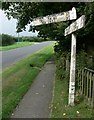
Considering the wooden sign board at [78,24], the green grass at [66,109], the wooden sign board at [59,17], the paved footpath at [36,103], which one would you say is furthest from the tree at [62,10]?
the green grass at [66,109]

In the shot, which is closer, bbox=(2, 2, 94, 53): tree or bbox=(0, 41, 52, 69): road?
bbox=(2, 2, 94, 53): tree

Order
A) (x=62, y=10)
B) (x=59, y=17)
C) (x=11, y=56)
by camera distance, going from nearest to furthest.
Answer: (x=59, y=17), (x=62, y=10), (x=11, y=56)

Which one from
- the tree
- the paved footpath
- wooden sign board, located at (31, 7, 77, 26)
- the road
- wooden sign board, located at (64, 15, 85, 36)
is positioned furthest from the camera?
the road

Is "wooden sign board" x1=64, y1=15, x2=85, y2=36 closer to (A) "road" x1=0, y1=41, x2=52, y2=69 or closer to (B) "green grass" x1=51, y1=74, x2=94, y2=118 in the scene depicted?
(B) "green grass" x1=51, y1=74, x2=94, y2=118

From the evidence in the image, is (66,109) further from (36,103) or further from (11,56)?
(11,56)

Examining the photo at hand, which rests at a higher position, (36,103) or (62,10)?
(62,10)

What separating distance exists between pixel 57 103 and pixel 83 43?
9.01 meters

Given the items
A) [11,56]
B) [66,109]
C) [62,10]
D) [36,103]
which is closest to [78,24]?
[66,109]

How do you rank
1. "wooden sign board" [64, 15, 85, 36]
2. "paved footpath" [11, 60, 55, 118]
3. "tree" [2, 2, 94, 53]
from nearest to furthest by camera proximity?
"paved footpath" [11, 60, 55, 118] < "wooden sign board" [64, 15, 85, 36] < "tree" [2, 2, 94, 53]

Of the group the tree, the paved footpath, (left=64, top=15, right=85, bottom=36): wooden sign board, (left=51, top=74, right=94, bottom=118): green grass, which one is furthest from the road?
(left=64, top=15, right=85, bottom=36): wooden sign board

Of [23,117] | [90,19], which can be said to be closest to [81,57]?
[90,19]

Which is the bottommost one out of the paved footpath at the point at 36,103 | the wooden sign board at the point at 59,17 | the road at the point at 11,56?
the paved footpath at the point at 36,103

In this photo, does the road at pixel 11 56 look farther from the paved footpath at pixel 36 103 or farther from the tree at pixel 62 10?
the paved footpath at pixel 36 103

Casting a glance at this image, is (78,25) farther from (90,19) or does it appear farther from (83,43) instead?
(83,43)
